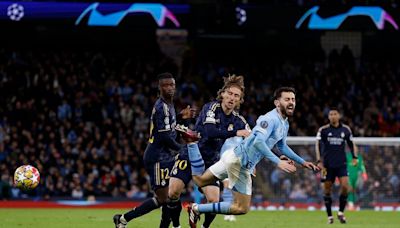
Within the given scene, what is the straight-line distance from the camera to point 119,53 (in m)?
33.1

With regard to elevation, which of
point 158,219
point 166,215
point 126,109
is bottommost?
point 158,219

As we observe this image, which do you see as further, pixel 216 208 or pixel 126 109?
pixel 126 109

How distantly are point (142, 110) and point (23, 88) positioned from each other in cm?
396

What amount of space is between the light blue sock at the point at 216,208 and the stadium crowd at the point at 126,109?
1242cm

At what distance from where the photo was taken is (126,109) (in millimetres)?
29391

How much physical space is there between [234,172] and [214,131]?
993mm

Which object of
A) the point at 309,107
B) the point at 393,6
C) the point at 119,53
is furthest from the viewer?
the point at 119,53

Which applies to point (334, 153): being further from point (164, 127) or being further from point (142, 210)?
point (142, 210)

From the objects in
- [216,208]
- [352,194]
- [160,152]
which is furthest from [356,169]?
[216,208]

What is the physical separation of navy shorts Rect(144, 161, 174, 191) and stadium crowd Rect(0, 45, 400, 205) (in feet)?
39.1

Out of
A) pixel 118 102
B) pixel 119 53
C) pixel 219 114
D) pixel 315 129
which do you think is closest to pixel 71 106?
pixel 118 102

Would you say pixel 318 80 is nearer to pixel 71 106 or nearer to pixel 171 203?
pixel 71 106

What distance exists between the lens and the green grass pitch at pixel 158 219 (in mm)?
17250

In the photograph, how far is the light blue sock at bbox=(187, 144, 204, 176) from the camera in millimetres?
12469
